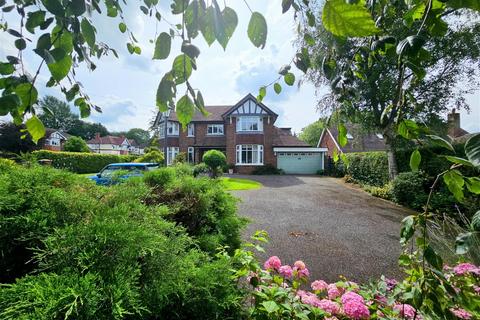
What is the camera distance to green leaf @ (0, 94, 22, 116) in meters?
0.70

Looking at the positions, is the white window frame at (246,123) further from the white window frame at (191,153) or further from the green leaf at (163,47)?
the green leaf at (163,47)

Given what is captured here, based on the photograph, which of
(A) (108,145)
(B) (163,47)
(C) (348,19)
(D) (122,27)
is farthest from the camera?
(A) (108,145)

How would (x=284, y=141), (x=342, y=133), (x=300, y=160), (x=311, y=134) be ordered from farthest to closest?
(x=311, y=134)
(x=284, y=141)
(x=300, y=160)
(x=342, y=133)

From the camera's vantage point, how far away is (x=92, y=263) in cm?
119

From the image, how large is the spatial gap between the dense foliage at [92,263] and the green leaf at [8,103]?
724mm

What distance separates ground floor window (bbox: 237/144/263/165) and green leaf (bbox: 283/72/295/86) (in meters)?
23.1

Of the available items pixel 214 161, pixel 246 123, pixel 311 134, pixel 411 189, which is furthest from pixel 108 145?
pixel 411 189

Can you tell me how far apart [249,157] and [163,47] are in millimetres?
23875

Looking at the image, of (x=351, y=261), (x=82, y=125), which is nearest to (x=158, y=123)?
(x=351, y=261)

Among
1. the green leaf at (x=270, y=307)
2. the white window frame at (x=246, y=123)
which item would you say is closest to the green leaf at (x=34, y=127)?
the green leaf at (x=270, y=307)

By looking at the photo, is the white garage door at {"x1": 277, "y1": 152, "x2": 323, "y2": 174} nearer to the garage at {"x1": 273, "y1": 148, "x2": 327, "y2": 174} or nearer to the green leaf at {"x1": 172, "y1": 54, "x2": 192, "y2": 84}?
the garage at {"x1": 273, "y1": 148, "x2": 327, "y2": 174}

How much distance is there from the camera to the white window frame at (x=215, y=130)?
87.3ft

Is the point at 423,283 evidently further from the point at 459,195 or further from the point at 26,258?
the point at 26,258

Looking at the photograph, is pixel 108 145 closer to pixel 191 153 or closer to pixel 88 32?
pixel 191 153
